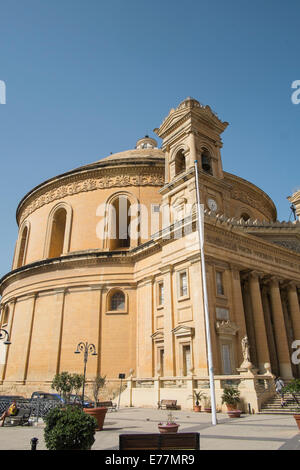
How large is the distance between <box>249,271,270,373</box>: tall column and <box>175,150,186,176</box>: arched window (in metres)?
9.83

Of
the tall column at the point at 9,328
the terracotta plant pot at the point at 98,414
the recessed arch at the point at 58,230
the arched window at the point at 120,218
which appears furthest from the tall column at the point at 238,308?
the tall column at the point at 9,328

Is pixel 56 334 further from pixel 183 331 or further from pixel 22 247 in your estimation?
pixel 22 247

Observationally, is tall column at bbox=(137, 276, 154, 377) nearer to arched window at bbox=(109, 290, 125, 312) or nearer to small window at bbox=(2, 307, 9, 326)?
arched window at bbox=(109, 290, 125, 312)

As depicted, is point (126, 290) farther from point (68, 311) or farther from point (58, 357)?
point (58, 357)

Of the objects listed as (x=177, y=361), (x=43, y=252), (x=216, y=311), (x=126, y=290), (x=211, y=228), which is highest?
(x=43, y=252)

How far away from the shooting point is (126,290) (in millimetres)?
27562

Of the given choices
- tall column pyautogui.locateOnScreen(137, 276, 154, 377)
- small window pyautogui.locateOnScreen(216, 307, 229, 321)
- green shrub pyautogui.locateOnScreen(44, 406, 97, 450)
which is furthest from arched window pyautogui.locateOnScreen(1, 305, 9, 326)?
green shrub pyautogui.locateOnScreen(44, 406, 97, 450)

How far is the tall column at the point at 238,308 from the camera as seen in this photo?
2075 cm

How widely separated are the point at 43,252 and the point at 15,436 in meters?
23.4

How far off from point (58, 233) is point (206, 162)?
1594cm

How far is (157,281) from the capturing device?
25.4 m

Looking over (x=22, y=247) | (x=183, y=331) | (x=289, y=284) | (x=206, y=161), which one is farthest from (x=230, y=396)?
(x=22, y=247)

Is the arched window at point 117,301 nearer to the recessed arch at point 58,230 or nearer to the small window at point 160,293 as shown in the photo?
the small window at point 160,293
